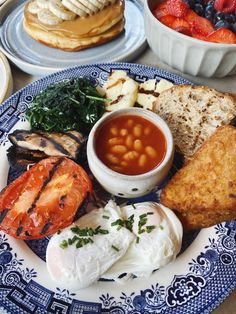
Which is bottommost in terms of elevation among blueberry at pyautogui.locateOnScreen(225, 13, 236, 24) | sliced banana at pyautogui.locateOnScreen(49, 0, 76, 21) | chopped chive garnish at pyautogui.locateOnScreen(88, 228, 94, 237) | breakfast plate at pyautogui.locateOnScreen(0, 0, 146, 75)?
chopped chive garnish at pyautogui.locateOnScreen(88, 228, 94, 237)

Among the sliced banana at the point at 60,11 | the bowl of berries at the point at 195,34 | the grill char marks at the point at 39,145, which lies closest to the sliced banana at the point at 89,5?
the sliced banana at the point at 60,11

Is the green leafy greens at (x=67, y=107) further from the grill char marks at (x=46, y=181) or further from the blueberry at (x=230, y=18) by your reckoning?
the blueberry at (x=230, y=18)

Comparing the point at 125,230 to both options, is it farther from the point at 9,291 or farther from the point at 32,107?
the point at 32,107

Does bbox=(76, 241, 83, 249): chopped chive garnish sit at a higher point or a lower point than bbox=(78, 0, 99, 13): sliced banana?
lower

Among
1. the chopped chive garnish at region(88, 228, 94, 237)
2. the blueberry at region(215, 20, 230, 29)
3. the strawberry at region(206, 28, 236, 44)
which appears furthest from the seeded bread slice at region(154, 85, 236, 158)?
the chopped chive garnish at region(88, 228, 94, 237)

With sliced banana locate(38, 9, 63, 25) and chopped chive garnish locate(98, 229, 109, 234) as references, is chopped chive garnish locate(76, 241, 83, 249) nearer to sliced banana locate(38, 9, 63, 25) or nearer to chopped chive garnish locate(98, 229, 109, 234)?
chopped chive garnish locate(98, 229, 109, 234)

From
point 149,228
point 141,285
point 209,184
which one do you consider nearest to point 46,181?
point 149,228
